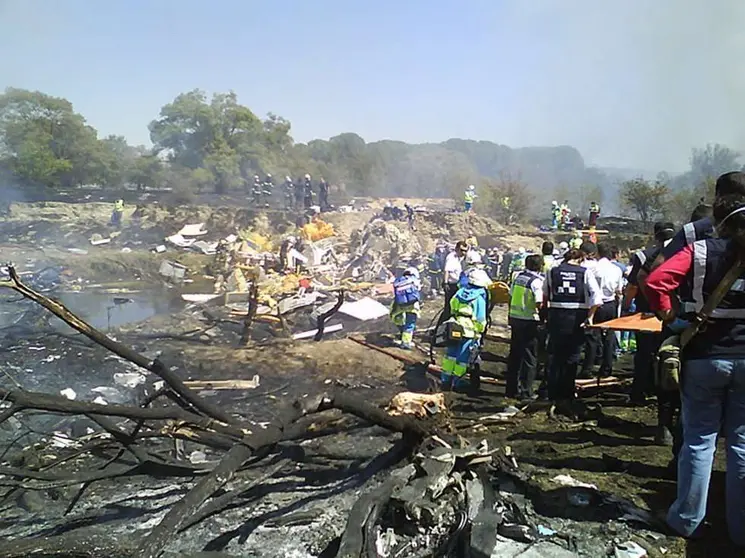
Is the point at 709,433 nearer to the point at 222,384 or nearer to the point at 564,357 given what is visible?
the point at 564,357

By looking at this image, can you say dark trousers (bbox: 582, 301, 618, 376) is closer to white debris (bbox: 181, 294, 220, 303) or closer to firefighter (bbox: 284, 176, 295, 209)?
white debris (bbox: 181, 294, 220, 303)

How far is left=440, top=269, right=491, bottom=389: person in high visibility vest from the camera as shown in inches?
269

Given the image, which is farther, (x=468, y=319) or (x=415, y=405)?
(x=468, y=319)

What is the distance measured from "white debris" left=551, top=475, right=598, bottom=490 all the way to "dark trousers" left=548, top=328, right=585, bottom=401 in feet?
6.96

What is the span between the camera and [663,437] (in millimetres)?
5039

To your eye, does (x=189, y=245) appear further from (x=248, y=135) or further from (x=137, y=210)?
(x=248, y=135)

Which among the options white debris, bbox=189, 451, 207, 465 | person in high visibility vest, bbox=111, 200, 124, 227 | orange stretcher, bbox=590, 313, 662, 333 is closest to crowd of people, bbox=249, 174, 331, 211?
person in high visibility vest, bbox=111, 200, 124, 227

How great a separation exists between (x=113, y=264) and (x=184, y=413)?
18.5 meters

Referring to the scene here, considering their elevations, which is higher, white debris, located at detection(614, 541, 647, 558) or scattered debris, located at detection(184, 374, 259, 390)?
white debris, located at detection(614, 541, 647, 558)

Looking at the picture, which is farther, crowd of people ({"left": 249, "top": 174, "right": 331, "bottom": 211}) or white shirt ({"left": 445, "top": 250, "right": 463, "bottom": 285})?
crowd of people ({"left": 249, "top": 174, "right": 331, "bottom": 211})

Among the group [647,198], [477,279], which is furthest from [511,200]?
[477,279]

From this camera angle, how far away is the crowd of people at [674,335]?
3203 millimetres

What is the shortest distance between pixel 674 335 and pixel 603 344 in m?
4.69

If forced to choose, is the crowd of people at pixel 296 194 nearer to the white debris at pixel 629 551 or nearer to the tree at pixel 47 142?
the tree at pixel 47 142
